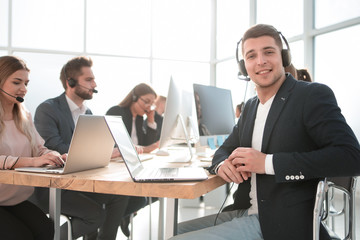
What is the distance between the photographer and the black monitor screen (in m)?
1.91

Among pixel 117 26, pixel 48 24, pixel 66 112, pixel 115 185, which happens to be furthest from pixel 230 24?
pixel 115 185

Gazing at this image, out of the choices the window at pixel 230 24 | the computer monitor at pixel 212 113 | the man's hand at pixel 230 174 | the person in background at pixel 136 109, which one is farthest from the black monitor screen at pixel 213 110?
the window at pixel 230 24

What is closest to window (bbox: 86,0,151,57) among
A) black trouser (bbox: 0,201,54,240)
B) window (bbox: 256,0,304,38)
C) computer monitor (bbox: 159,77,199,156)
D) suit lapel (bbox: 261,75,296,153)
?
window (bbox: 256,0,304,38)

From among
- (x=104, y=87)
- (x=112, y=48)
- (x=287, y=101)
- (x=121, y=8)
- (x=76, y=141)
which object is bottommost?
(x=76, y=141)

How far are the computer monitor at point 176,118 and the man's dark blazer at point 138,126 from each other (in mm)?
1056

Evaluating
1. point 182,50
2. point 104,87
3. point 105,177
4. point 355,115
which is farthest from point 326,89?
point 182,50

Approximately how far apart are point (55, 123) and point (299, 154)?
5.33 feet

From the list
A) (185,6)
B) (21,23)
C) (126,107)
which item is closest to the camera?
(126,107)

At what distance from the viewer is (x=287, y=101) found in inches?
46.3

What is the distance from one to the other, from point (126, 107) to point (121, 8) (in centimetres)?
374

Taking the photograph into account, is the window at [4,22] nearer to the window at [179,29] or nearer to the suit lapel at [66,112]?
the window at [179,29]

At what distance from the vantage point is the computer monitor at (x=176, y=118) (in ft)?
5.68

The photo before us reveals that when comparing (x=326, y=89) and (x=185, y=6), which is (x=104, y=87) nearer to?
(x=185, y=6)

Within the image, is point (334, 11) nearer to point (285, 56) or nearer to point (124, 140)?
point (285, 56)
